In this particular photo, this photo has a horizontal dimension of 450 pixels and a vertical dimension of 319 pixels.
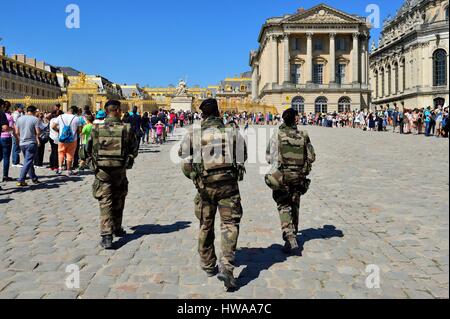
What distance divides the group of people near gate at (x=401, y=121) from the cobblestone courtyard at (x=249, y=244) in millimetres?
10655

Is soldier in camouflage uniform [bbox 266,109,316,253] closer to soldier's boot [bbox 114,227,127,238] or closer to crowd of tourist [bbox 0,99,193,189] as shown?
soldier's boot [bbox 114,227,127,238]

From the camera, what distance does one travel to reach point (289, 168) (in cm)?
574

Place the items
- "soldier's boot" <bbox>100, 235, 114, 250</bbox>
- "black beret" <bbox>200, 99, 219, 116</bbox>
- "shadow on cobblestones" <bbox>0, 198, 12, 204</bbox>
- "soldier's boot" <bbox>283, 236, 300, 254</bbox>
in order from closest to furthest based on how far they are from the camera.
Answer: "black beret" <bbox>200, 99, 219, 116</bbox> < "soldier's boot" <bbox>283, 236, 300, 254</bbox> < "soldier's boot" <bbox>100, 235, 114, 250</bbox> < "shadow on cobblestones" <bbox>0, 198, 12, 204</bbox>

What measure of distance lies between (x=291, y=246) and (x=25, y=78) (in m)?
76.3

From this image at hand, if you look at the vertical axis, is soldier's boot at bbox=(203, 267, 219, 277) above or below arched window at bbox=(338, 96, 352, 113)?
below

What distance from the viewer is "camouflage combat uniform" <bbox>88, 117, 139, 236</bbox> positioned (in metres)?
6.02

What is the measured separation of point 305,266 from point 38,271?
9.47ft

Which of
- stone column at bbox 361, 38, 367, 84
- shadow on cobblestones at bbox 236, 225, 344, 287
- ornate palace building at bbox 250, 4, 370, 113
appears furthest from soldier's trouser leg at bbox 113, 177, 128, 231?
stone column at bbox 361, 38, 367, 84

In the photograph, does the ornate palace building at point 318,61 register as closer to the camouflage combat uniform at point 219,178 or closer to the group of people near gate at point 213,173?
the group of people near gate at point 213,173

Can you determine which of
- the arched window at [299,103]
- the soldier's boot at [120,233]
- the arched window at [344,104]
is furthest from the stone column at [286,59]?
the soldier's boot at [120,233]

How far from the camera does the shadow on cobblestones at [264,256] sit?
4.95m

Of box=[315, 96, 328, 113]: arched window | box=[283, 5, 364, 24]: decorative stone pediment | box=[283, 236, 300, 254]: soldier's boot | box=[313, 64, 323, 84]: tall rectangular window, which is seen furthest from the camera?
box=[313, 64, 323, 84]: tall rectangular window
